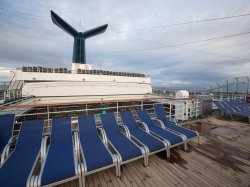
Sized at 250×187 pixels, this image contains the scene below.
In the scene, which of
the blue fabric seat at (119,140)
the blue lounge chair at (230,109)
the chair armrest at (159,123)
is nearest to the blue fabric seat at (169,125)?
the chair armrest at (159,123)

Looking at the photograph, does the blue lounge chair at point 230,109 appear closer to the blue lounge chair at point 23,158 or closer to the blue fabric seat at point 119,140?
the blue fabric seat at point 119,140

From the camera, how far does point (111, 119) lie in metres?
3.35

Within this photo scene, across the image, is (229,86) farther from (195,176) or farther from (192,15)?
(195,176)

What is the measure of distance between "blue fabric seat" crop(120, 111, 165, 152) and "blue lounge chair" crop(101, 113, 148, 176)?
0.24 m

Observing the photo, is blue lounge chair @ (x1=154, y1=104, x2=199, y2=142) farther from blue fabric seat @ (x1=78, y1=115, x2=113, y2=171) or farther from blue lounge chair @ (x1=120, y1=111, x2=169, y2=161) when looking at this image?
blue fabric seat @ (x1=78, y1=115, x2=113, y2=171)

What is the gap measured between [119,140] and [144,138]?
24.0 inches

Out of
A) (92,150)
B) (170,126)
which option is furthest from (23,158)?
(170,126)

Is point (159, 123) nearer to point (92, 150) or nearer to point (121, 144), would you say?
point (121, 144)

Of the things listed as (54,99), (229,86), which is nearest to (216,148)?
(54,99)

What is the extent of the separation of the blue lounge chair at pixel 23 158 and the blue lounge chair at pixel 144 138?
194 cm

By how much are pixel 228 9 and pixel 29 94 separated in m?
14.9

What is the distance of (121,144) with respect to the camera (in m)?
2.54

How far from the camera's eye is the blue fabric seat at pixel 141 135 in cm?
257

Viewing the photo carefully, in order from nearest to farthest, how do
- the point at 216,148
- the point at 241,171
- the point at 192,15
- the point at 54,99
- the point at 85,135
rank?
the point at 241,171 → the point at 85,135 → the point at 216,148 → the point at 192,15 → the point at 54,99
